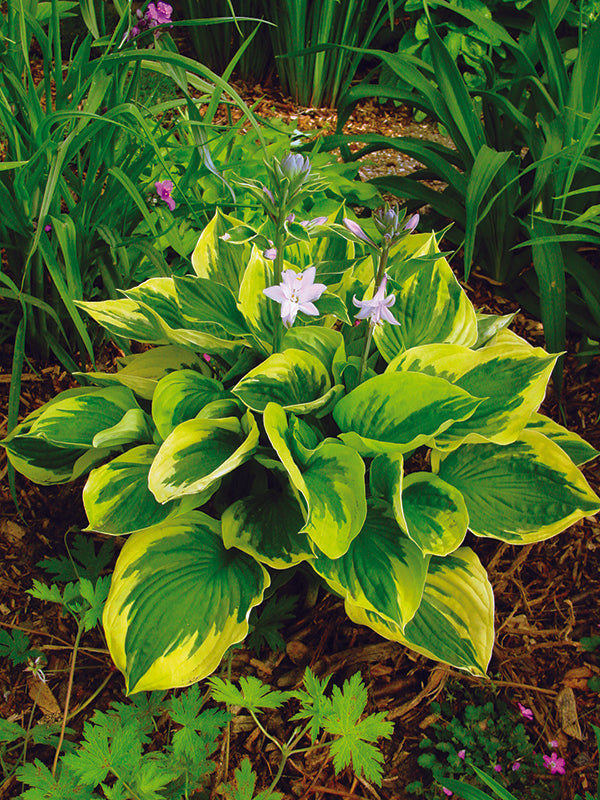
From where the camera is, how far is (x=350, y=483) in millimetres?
1086

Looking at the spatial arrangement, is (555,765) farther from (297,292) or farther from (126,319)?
(126,319)

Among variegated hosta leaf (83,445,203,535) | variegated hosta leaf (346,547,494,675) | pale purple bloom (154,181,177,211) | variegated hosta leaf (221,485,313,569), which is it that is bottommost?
variegated hosta leaf (346,547,494,675)

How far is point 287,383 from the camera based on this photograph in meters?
1.19

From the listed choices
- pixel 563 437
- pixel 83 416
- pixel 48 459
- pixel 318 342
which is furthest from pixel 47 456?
pixel 563 437

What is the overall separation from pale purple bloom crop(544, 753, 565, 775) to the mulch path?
2 centimetres

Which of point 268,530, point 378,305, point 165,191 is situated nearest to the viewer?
point 378,305

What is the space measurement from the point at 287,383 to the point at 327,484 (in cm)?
21

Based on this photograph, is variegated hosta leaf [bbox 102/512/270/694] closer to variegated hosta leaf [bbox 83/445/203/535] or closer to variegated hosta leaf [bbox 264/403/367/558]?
variegated hosta leaf [bbox 83/445/203/535]

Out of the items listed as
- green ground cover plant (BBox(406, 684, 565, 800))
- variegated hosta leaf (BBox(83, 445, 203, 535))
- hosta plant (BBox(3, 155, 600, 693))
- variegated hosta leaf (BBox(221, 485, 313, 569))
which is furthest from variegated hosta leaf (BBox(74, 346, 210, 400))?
green ground cover plant (BBox(406, 684, 565, 800))

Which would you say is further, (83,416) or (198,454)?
(83,416)

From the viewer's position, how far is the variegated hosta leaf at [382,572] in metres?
1.04

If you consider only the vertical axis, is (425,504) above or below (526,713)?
above

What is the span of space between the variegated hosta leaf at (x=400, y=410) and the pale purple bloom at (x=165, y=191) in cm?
82

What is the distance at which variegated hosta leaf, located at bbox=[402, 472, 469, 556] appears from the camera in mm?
1054
